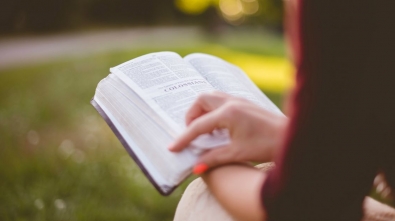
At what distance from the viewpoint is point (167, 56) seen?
3.77ft

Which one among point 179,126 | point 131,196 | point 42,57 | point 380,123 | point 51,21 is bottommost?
point 51,21

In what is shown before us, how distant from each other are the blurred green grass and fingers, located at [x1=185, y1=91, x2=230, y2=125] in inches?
46.8

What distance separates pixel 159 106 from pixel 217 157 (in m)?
0.21

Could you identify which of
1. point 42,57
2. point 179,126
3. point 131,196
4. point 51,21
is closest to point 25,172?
point 131,196

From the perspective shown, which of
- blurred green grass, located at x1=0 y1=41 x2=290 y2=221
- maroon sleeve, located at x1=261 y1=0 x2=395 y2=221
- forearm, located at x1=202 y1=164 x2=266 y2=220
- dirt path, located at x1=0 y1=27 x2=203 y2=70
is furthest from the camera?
dirt path, located at x1=0 y1=27 x2=203 y2=70

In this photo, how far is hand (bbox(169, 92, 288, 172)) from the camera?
754mm

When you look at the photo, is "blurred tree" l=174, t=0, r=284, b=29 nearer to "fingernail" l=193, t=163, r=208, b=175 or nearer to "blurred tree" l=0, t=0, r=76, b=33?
"blurred tree" l=0, t=0, r=76, b=33

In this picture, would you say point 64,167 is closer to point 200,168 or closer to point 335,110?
point 200,168

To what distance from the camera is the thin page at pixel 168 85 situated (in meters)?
0.88

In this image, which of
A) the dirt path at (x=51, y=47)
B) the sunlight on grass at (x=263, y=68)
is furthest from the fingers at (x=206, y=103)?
the dirt path at (x=51, y=47)

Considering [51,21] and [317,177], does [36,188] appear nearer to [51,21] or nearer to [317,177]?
[317,177]

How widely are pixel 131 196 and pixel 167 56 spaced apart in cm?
121

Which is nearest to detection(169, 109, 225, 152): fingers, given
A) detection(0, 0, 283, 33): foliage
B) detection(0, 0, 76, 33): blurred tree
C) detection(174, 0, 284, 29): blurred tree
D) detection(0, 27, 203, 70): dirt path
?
detection(0, 27, 203, 70): dirt path

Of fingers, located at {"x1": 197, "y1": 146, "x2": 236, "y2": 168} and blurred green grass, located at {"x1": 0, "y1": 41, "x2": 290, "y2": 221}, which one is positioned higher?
fingers, located at {"x1": 197, "y1": 146, "x2": 236, "y2": 168}
